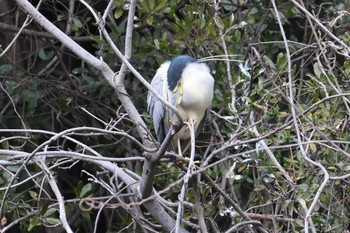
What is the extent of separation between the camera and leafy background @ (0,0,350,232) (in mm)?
2994

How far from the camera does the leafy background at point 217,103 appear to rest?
299 centimetres

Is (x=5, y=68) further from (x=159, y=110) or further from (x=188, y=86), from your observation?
(x=188, y=86)

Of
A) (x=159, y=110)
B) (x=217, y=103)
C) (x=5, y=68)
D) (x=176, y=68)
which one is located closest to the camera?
(x=176, y=68)

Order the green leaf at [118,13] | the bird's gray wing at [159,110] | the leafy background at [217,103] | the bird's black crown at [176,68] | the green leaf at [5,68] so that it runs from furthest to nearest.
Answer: the green leaf at [5,68], the green leaf at [118,13], the bird's gray wing at [159,110], the bird's black crown at [176,68], the leafy background at [217,103]

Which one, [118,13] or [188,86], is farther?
[118,13]

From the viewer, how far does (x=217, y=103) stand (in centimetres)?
366

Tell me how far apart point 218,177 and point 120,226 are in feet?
2.06

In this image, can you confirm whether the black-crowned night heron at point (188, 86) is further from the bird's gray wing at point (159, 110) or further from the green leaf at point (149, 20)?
the green leaf at point (149, 20)

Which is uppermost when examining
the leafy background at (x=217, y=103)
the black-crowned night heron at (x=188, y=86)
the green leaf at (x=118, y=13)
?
the green leaf at (x=118, y=13)

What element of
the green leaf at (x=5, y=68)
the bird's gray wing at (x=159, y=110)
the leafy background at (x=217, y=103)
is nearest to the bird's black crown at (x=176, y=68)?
the leafy background at (x=217, y=103)

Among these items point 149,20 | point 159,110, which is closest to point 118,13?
point 149,20

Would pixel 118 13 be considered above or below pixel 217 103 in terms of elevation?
above

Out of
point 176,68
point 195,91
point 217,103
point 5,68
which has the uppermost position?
point 176,68

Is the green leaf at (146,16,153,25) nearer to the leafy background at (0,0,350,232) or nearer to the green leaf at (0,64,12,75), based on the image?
the leafy background at (0,0,350,232)
